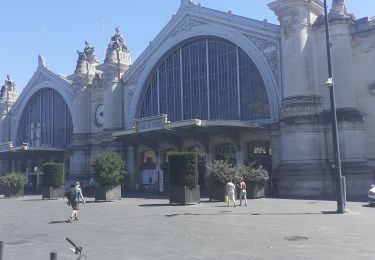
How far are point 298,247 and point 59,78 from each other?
5368cm

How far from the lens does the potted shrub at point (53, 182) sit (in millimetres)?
38469

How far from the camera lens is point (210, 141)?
41.3 metres

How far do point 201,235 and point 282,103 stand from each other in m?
21.9

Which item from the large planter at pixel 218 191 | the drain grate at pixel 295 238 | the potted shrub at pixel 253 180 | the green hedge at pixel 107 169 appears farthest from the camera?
the green hedge at pixel 107 169

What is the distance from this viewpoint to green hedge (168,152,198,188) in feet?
88.9

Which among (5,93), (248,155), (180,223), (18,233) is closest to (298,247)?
(180,223)

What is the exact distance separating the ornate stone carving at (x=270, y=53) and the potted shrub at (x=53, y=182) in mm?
20440

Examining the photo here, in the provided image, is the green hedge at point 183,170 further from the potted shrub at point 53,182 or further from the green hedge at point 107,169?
the potted shrub at point 53,182

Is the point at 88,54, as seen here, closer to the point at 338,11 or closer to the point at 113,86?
the point at 113,86

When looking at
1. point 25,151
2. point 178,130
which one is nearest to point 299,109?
point 178,130

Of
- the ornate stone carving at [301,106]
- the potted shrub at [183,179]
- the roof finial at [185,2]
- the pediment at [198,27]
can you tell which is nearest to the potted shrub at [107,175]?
the potted shrub at [183,179]

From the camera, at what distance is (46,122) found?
6262 cm

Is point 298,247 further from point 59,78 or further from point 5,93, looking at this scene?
point 5,93

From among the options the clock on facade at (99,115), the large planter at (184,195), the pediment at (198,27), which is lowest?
the large planter at (184,195)
